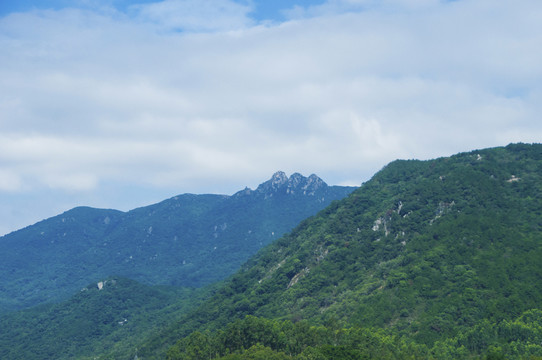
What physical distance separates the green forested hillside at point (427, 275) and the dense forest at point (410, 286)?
1.19ft

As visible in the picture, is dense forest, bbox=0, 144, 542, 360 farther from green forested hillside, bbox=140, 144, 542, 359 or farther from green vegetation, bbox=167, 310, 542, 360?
green forested hillside, bbox=140, 144, 542, 359

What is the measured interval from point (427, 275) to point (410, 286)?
6250 millimetres

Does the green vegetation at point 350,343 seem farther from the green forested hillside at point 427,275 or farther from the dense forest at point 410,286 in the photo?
the green forested hillside at point 427,275

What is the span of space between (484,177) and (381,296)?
68.7m

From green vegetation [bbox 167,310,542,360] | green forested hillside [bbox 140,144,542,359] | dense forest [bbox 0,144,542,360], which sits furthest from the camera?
green forested hillside [bbox 140,144,542,359]

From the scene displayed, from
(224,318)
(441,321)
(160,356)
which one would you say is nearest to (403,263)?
(441,321)

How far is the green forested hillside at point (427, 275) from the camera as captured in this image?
111 m

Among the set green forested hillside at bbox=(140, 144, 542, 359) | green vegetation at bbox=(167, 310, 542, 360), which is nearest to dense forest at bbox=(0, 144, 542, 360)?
green vegetation at bbox=(167, 310, 542, 360)

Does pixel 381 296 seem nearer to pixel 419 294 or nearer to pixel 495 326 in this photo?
pixel 419 294

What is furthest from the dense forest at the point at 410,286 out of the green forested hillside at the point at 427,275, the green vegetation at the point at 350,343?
the green forested hillside at the point at 427,275

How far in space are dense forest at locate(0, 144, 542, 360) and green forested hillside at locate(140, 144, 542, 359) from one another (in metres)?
0.36

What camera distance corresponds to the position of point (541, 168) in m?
175

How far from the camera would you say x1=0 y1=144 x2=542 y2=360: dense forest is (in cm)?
10794

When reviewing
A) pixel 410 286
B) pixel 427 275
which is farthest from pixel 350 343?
pixel 427 275
